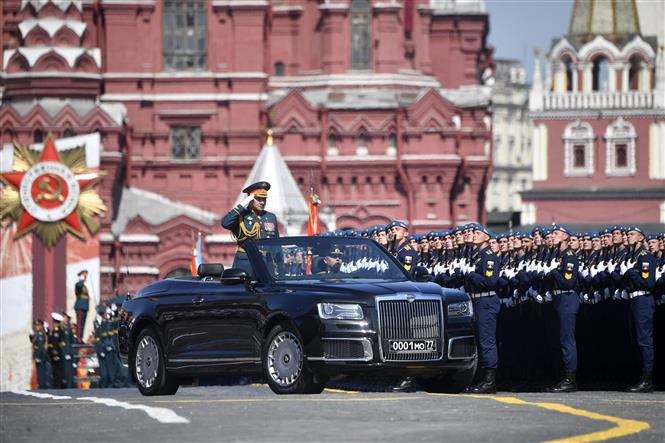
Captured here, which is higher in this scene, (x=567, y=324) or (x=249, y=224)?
(x=249, y=224)

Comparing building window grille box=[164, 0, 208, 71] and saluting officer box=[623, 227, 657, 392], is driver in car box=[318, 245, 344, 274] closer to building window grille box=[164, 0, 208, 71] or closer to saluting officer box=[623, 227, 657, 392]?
saluting officer box=[623, 227, 657, 392]

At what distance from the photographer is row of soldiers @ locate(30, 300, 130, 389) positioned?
4069 cm

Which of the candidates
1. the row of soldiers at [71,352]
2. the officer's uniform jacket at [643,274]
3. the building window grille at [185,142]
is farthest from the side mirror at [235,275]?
the building window grille at [185,142]

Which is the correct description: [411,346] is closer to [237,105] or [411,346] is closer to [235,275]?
[235,275]

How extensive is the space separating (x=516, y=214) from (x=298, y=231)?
45.3 meters

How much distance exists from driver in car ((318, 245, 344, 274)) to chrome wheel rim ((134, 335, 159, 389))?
1862mm

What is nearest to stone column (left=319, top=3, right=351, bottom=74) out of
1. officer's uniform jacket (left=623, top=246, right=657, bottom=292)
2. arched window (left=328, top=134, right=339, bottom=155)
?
arched window (left=328, top=134, right=339, bottom=155)

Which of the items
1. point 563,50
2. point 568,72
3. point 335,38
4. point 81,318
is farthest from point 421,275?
point 568,72

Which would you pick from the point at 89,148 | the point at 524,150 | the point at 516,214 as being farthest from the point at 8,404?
the point at 524,150

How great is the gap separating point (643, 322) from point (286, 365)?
4.78m

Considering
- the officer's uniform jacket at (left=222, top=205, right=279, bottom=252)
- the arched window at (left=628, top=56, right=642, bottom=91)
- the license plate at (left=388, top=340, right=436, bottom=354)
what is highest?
the arched window at (left=628, top=56, right=642, bottom=91)

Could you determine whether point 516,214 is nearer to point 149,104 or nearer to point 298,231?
point 149,104

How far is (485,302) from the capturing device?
2233cm

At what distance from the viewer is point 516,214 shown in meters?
102
